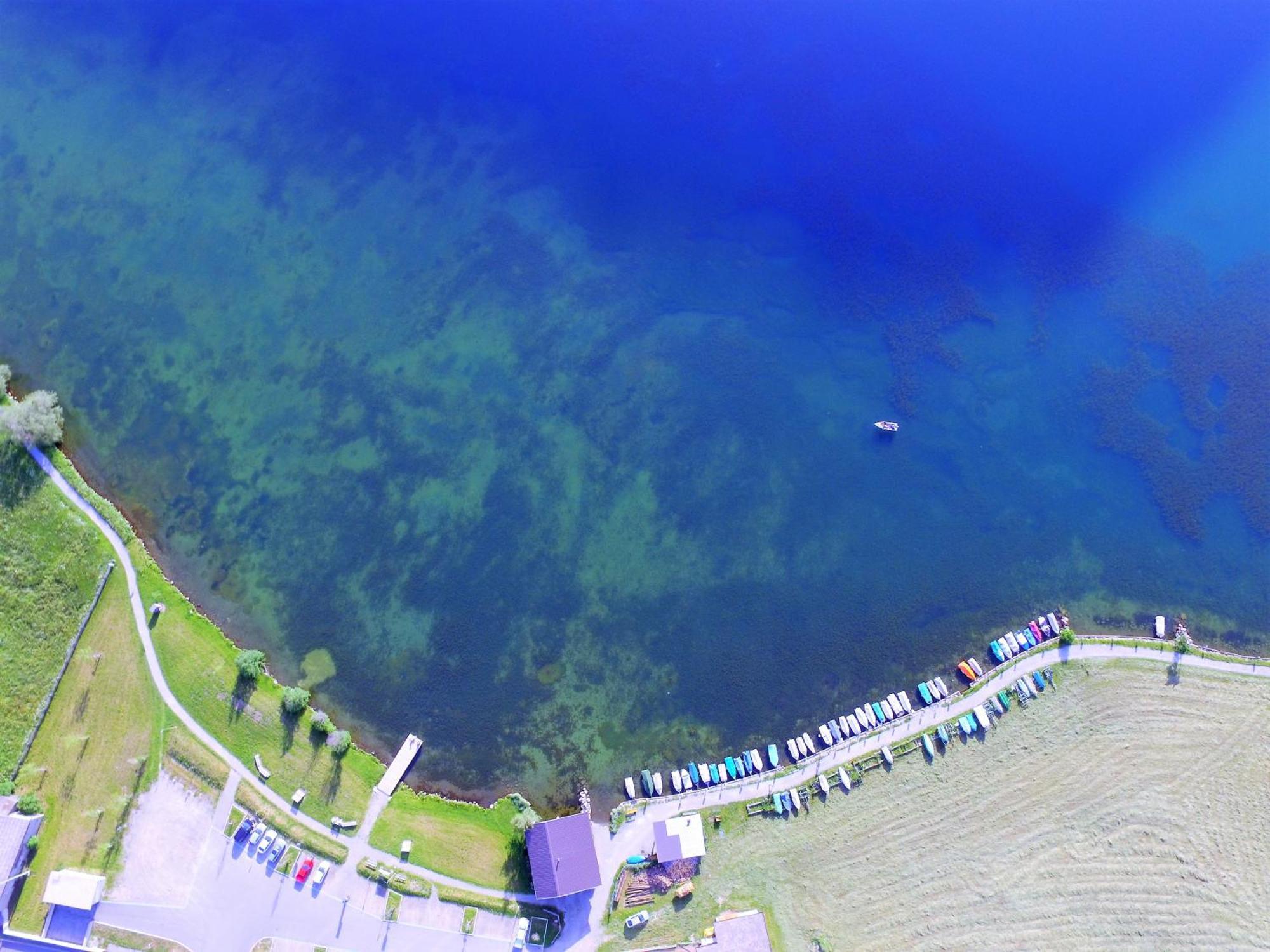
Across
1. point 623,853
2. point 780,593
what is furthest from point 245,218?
point 623,853

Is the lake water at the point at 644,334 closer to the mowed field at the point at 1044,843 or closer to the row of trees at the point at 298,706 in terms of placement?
the row of trees at the point at 298,706

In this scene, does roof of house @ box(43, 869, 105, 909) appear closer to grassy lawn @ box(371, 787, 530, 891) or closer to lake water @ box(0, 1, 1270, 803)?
lake water @ box(0, 1, 1270, 803)

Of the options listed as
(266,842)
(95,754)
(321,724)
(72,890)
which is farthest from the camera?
(321,724)

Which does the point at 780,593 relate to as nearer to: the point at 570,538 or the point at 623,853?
the point at 570,538

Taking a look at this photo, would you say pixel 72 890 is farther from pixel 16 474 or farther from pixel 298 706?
pixel 16 474

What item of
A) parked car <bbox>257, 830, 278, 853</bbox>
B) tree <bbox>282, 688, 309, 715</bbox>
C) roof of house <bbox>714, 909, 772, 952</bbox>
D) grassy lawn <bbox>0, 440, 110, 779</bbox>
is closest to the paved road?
grassy lawn <bbox>0, 440, 110, 779</bbox>

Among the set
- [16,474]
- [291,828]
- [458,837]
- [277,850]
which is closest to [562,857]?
[458,837]
